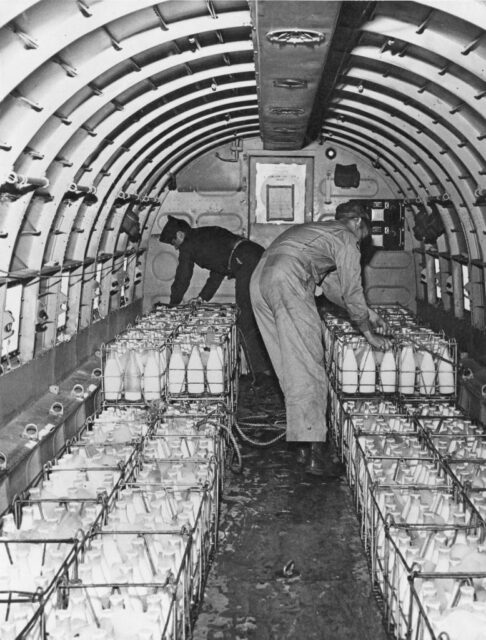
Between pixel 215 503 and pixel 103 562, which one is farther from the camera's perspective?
pixel 215 503

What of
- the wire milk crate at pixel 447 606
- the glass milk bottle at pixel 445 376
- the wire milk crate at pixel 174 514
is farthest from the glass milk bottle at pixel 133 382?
the wire milk crate at pixel 447 606

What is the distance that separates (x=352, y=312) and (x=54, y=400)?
9.87ft

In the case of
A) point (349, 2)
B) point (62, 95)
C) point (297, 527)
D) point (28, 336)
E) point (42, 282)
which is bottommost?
point (297, 527)

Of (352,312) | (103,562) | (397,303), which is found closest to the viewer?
(103,562)

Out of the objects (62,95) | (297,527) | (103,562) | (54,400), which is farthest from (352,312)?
(103,562)

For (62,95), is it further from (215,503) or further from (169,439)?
(215,503)

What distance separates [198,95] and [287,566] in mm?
5223

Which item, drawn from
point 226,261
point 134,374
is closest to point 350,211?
point 134,374

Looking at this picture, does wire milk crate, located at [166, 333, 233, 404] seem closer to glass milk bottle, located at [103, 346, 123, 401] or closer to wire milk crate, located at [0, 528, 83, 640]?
glass milk bottle, located at [103, 346, 123, 401]

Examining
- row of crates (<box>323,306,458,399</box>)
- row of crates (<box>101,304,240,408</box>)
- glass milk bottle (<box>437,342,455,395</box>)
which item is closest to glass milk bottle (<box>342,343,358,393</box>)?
row of crates (<box>323,306,458,399</box>)

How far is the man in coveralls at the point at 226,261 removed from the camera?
11.0 meters

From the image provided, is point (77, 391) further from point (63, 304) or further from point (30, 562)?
point (30, 562)

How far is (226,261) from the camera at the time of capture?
11.1 m

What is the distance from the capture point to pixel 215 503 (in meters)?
5.38
